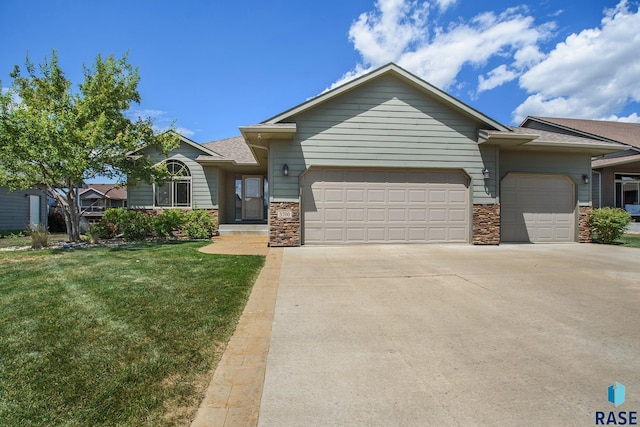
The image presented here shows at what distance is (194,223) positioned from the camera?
41.8 feet

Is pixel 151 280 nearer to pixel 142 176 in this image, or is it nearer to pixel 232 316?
pixel 232 316

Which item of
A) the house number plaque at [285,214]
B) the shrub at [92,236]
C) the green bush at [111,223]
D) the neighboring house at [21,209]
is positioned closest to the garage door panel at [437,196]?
the house number plaque at [285,214]

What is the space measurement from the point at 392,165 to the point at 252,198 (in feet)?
27.9

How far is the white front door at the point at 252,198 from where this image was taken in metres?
16.5

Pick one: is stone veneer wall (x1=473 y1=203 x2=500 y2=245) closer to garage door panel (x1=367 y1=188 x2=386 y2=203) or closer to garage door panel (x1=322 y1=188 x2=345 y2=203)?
garage door panel (x1=367 y1=188 x2=386 y2=203)

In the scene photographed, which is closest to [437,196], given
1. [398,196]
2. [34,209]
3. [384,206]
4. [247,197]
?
[398,196]

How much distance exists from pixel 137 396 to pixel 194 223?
1111 cm

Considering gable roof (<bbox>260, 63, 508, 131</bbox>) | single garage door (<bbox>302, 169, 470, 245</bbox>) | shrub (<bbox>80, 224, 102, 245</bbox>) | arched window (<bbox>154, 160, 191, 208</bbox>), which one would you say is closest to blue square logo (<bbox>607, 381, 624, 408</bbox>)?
single garage door (<bbox>302, 169, 470, 245</bbox>)

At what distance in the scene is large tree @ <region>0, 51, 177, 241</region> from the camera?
8859mm

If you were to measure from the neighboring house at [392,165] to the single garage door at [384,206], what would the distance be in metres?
0.03

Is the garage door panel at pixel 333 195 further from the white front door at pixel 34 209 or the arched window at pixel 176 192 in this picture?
the white front door at pixel 34 209

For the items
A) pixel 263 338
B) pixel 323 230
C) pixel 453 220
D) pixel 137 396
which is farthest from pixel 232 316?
pixel 453 220

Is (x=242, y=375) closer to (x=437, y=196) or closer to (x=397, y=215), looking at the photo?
(x=397, y=215)

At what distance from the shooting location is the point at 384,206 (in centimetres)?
1037
